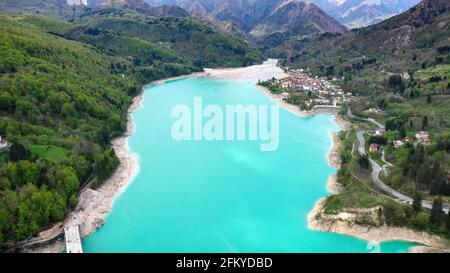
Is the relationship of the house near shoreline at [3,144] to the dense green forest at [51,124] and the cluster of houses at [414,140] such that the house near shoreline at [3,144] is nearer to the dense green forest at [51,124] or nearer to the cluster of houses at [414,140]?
the dense green forest at [51,124]

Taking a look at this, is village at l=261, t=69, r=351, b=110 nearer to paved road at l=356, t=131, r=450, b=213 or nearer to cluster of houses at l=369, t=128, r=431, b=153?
cluster of houses at l=369, t=128, r=431, b=153

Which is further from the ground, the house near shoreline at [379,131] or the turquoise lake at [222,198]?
the house near shoreline at [379,131]

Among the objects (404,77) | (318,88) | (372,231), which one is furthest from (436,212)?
(318,88)

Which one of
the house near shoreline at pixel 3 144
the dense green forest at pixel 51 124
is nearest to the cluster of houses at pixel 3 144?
the house near shoreline at pixel 3 144

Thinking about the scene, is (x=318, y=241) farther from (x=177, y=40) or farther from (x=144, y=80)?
(x=177, y=40)

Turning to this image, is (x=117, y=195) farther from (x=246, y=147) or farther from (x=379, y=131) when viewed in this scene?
(x=379, y=131)

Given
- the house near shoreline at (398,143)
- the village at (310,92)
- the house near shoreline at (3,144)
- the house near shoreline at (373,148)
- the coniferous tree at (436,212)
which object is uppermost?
the village at (310,92)

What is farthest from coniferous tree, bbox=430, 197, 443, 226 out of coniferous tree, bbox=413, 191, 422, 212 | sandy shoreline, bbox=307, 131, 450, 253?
coniferous tree, bbox=413, 191, 422, 212
